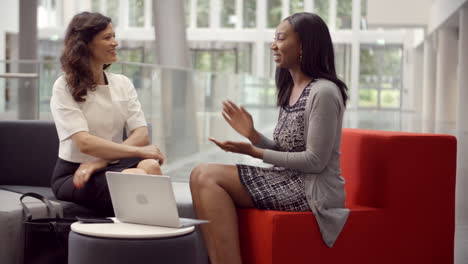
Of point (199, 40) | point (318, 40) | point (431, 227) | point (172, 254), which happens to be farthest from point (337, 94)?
point (199, 40)

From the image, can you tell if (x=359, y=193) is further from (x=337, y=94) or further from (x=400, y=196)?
(x=337, y=94)

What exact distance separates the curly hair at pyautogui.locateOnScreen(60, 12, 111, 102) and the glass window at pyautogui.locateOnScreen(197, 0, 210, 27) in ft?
108

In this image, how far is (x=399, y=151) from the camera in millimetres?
3639

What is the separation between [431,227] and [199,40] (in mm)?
32921

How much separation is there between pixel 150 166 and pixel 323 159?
863 mm

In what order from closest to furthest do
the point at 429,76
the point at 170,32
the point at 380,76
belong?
1. the point at 170,32
2. the point at 429,76
3. the point at 380,76

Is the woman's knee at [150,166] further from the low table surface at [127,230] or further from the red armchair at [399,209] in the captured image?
the low table surface at [127,230]

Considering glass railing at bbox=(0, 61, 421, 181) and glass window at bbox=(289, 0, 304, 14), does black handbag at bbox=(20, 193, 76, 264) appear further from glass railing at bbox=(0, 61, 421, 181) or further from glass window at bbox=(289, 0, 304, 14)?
glass window at bbox=(289, 0, 304, 14)

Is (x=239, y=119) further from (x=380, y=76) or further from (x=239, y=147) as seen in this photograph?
(x=380, y=76)

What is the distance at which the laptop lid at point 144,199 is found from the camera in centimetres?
286

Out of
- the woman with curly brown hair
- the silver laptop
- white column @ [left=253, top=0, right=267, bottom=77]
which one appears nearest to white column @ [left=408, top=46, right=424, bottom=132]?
white column @ [left=253, top=0, right=267, bottom=77]

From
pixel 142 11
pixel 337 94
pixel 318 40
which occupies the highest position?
pixel 142 11

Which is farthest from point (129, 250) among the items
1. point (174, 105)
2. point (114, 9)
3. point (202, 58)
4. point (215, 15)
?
point (114, 9)

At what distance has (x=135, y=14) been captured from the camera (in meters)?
36.9
